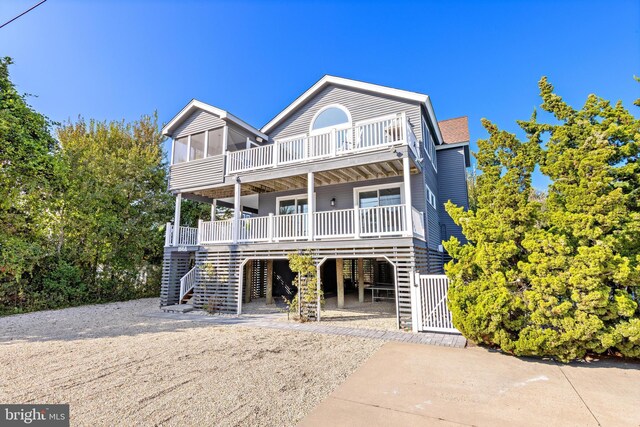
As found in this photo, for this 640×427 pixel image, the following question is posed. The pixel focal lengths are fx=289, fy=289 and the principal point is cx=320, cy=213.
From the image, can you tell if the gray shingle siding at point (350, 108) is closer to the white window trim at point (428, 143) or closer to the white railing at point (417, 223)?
the white window trim at point (428, 143)

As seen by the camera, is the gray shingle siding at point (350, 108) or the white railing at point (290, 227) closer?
the white railing at point (290, 227)

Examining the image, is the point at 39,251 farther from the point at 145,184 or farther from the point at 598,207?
the point at 598,207

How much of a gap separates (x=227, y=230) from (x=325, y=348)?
6.24 m

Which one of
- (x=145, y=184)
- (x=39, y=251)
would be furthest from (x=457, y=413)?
(x=145, y=184)

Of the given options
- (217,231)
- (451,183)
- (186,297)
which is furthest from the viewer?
(451,183)

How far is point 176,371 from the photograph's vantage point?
15.8 feet

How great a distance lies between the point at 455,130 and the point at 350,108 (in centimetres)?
685

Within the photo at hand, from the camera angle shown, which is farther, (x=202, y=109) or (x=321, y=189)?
(x=202, y=109)

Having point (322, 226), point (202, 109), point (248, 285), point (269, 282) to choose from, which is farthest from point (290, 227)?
point (202, 109)

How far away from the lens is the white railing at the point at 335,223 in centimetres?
889

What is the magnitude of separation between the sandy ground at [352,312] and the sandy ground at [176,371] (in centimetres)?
169

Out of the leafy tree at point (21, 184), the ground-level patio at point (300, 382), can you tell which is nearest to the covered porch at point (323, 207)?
the ground-level patio at point (300, 382)

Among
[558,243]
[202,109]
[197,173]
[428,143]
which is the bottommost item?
[558,243]

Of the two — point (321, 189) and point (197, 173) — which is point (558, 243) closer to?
point (321, 189)
